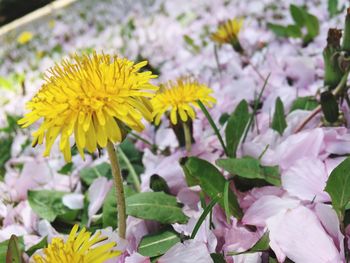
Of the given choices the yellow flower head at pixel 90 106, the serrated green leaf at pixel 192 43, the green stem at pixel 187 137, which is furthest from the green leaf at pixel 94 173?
the serrated green leaf at pixel 192 43

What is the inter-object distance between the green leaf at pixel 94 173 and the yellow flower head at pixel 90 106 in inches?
16.1

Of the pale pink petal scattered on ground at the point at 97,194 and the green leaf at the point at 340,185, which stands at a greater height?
the green leaf at the point at 340,185

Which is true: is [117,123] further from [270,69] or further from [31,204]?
[270,69]

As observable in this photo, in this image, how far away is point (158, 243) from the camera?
2.34ft

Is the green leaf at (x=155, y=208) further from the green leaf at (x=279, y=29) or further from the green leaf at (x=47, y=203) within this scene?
the green leaf at (x=279, y=29)

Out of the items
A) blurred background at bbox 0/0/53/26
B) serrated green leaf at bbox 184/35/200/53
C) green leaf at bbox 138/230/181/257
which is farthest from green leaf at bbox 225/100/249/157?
blurred background at bbox 0/0/53/26

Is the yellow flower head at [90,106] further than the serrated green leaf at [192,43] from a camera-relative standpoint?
No

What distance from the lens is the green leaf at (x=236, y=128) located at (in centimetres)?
88

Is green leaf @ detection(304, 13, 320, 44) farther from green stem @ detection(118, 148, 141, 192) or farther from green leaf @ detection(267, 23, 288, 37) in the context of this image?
green stem @ detection(118, 148, 141, 192)

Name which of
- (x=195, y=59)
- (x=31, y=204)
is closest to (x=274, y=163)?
(x=31, y=204)

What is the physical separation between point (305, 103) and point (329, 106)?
17 centimetres

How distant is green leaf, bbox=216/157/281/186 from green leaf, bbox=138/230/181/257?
13 cm

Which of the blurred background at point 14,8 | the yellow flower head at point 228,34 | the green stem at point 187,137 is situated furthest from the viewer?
the blurred background at point 14,8

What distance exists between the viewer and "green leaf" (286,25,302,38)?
1.43 metres
